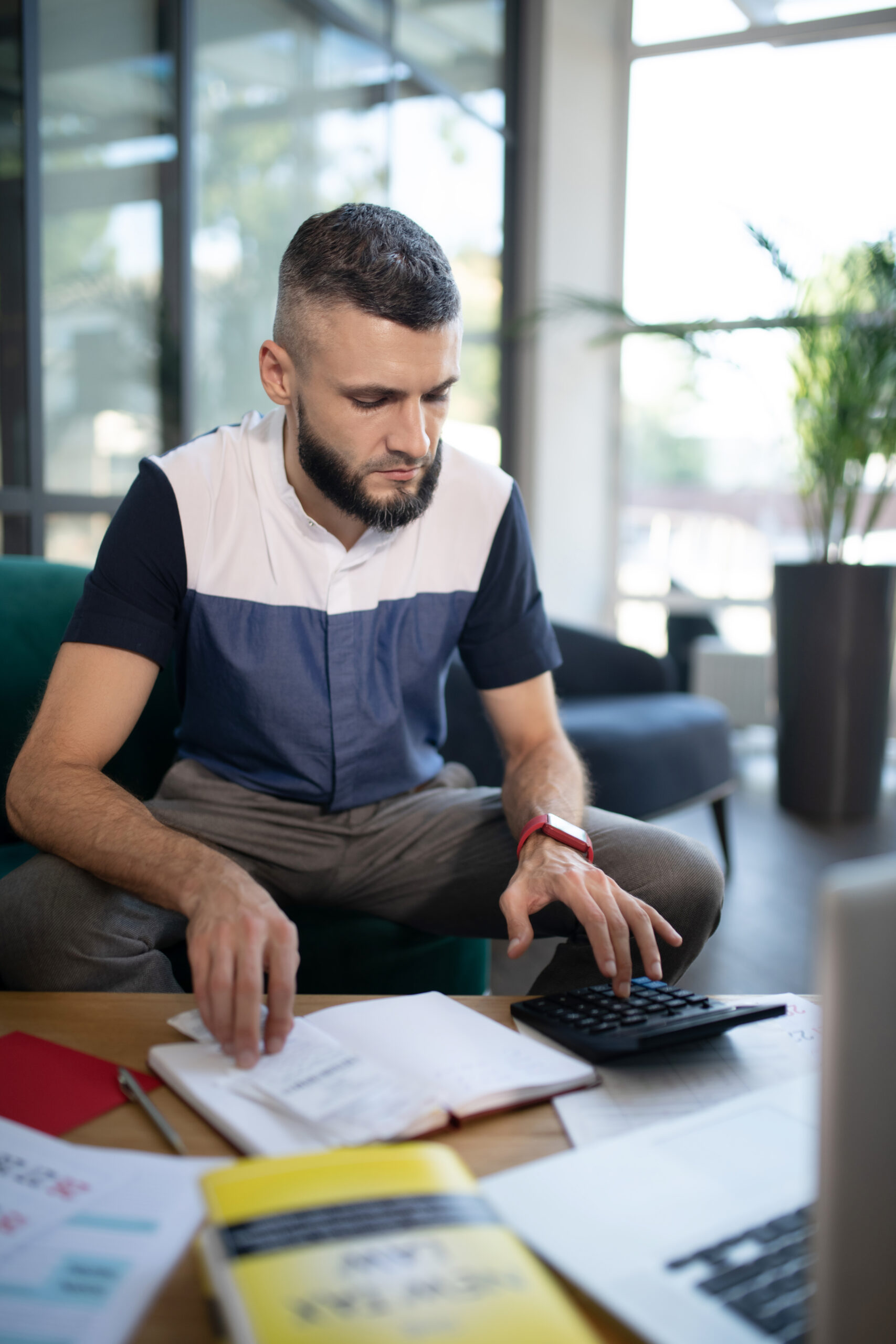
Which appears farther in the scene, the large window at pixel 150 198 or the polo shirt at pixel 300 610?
the large window at pixel 150 198

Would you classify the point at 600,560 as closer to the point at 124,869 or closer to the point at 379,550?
the point at 379,550

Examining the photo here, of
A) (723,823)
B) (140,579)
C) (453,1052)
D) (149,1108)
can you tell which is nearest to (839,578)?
(723,823)

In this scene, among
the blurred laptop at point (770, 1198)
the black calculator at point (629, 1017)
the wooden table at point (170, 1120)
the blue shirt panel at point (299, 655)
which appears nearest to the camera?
the blurred laptop at point (770, 1198)

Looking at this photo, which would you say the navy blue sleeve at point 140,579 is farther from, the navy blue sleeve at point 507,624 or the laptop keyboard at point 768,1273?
the laptop keyboard at point 768,1273

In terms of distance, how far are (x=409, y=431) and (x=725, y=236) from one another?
168 inches

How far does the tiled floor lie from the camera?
225 cm

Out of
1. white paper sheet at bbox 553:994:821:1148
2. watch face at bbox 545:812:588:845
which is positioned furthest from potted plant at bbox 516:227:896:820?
white paper sheet at bbox 553:994:821:1148

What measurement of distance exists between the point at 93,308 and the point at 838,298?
261 cm

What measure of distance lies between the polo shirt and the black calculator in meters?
0.57

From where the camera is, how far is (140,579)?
4.17 feet

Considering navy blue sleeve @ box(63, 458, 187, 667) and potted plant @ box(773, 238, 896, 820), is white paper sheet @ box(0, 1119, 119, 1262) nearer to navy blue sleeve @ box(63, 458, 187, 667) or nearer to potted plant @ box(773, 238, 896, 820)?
navy blue sleeve @ box(63, 458, 187, 667)

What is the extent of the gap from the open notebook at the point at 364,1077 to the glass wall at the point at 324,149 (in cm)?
234

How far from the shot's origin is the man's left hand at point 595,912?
0.93 metres

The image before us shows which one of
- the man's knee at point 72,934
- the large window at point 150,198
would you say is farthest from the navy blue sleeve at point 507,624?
the large window at point 150,198
